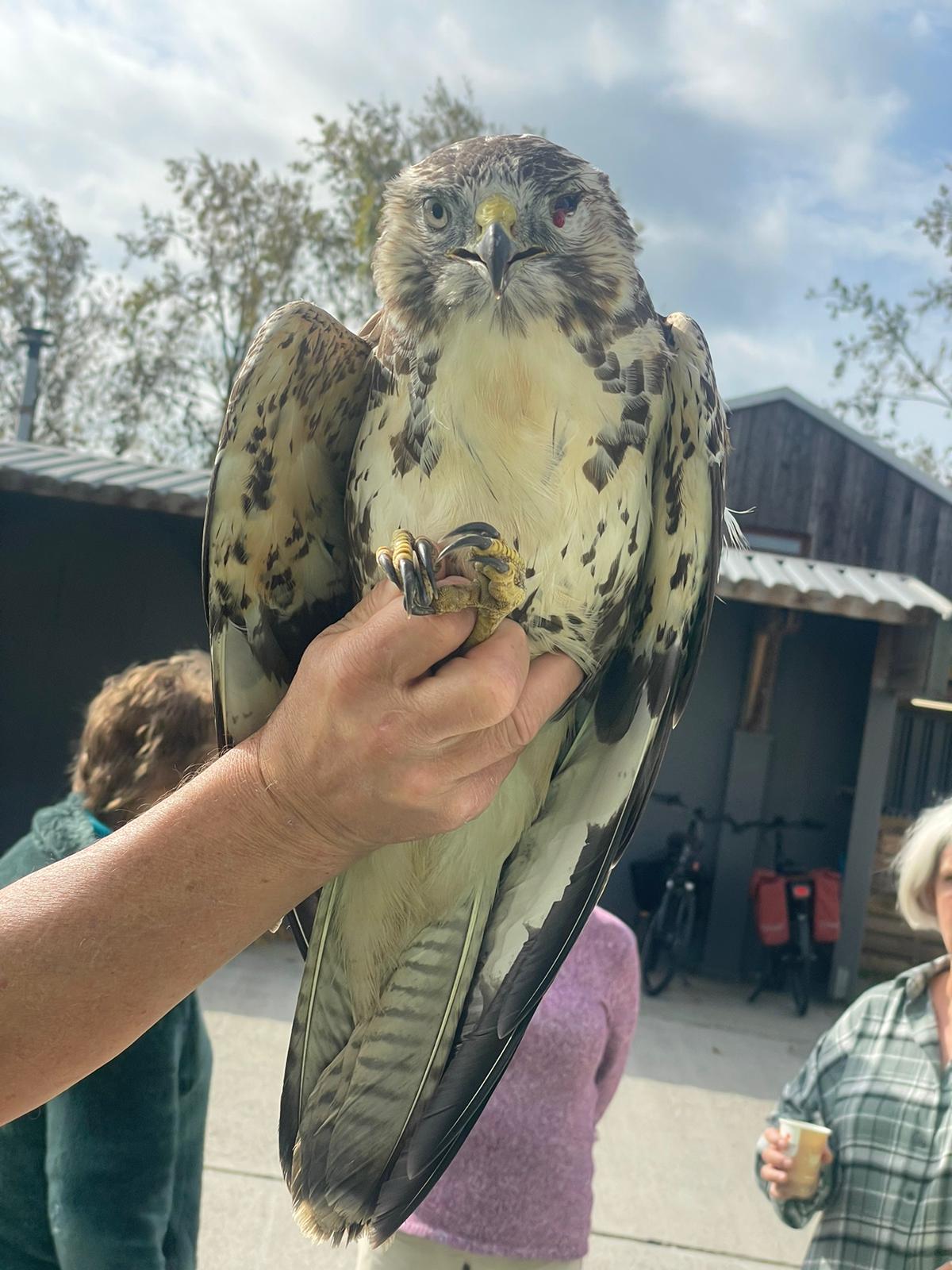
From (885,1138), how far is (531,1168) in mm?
1045

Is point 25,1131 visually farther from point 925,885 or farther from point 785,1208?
point 925,885

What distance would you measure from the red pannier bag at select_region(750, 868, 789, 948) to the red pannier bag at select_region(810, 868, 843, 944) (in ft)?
1.02

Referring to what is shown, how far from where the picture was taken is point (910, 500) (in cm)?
1694

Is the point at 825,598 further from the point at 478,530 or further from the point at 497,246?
the point at 478,530

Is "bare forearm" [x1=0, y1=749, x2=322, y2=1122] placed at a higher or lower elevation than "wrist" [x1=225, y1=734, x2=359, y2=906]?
lower

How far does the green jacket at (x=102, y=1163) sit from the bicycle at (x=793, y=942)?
26.2ft

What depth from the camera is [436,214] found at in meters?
2.52

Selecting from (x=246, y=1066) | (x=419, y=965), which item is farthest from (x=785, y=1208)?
(x=246, y=1066)

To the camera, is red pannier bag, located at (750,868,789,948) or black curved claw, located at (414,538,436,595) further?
red pannier bag, located at (750,868,789,948)

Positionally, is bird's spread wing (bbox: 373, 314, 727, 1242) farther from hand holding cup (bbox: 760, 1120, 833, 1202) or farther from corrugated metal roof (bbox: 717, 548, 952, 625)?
corrugated metal roof (bbox: 717, 548, 952, 625)

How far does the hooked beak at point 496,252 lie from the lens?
221cm

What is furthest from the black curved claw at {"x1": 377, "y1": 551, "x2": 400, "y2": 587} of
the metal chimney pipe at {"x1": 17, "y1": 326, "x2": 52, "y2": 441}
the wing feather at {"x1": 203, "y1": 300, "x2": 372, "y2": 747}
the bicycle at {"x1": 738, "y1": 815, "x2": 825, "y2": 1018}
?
the metal chimney pipe at {"x1": 17, "y1": 326, "x2": 52, "y2": 441}

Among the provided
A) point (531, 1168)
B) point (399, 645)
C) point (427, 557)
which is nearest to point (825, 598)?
point (531, 1168)

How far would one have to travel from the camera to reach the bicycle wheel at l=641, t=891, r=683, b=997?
9.46 metres
